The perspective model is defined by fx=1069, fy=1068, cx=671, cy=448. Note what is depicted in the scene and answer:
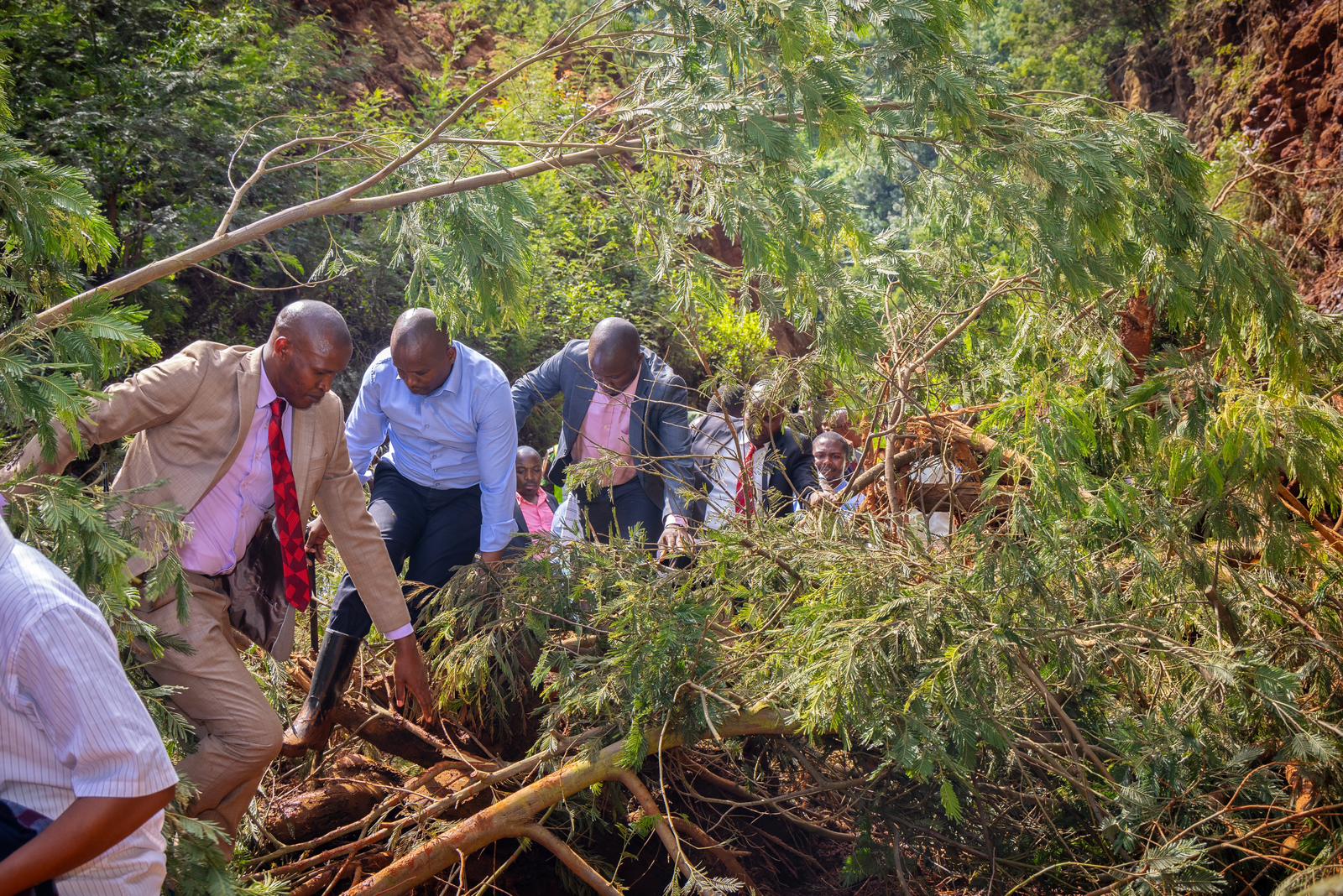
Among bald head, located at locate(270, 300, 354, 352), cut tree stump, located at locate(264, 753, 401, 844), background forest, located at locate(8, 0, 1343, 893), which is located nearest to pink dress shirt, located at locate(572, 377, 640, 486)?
background forest, located at locate(8, 0, 1343, 893)

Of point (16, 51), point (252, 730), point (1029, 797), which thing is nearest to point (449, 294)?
point (252, 730)

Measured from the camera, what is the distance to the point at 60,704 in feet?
5.69

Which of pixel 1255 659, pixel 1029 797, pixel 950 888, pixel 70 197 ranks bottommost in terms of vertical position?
pixel 950 888

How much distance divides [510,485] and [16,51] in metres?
6.28

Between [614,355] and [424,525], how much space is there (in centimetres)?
129

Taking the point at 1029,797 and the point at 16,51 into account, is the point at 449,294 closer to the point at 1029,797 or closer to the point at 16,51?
the point at 1029,797

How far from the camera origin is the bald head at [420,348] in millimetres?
4930

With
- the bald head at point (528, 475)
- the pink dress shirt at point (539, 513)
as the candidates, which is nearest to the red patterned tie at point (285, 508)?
the pink dress shirt at point (539, 513)

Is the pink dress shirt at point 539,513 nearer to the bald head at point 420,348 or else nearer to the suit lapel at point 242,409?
the bald head at point 420,348

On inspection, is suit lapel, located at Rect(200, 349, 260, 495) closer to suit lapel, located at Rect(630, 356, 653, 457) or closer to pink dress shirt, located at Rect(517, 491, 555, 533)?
suit lapel, located at Rect(630, 356, 653, 457)

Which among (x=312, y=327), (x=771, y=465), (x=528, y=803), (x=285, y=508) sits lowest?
(x=528, y=803)

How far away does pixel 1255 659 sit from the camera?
3854 mm

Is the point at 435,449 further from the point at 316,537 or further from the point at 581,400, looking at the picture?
the point at 581,400

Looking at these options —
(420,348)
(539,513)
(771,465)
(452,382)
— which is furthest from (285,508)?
(539,513)
